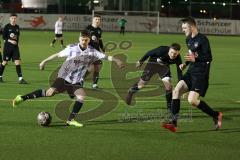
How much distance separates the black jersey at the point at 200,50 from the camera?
9875mm

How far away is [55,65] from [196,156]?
16340 mm

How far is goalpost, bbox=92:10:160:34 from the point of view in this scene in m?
54.3

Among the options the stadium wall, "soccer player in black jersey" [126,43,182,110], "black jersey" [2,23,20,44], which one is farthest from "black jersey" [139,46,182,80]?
the stadium wall

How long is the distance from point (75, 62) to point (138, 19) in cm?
4451

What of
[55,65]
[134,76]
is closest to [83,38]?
[134,76]

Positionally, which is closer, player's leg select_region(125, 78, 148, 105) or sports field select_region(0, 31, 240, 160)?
sports field select_region(0, 31, 240, 160)

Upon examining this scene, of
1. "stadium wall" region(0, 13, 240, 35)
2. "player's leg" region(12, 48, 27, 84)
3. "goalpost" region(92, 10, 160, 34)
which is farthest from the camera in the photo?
"goalpost" region(92, 10, 160, 34)

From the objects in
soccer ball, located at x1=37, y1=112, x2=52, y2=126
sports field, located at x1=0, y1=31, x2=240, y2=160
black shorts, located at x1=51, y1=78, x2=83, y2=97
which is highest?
black shorts, located at x1=51, y1=78, x2=83, y2=97

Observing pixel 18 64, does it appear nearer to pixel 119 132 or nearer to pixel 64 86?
pixel 64 86

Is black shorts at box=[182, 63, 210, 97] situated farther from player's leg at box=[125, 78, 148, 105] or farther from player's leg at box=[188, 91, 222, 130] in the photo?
player's leg at box=[125, 78, 148, 105]

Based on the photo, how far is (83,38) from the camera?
10281 millimetres

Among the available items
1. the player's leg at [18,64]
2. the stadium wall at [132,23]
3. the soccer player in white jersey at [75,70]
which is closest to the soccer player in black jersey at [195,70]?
the soccer player in white jersey at [75,70]

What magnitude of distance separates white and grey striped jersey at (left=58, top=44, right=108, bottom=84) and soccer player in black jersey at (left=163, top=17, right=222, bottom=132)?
6.00 ft

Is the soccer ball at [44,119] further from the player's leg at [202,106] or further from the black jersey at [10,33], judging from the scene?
the black jersey at [10,33]
